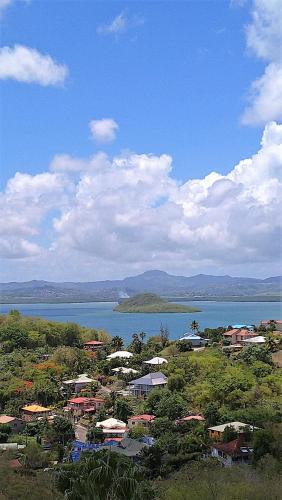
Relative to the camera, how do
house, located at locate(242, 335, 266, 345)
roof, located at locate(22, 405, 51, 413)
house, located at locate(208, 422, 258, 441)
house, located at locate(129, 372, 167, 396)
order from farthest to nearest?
1. house, located at locate(242, 335, 266, 345)
2. house, located at locate(129, 372, 167, 396)
3. roof, located at locate(22, 405, 51, 413)
4. house, located at locate(208, 422, 258, 441)

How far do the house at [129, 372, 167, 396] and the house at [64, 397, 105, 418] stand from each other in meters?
2.08

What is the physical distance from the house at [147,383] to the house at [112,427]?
15.7 feet

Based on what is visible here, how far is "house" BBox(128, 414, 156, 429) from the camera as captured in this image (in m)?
23.2

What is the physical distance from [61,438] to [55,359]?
14145mm

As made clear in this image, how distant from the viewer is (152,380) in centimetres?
2819

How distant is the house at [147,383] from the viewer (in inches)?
1099

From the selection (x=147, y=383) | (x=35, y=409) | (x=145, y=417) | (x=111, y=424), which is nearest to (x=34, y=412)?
(x=35, y=409)

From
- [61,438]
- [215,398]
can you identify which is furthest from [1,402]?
[215,398]

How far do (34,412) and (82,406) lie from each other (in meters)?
2.44

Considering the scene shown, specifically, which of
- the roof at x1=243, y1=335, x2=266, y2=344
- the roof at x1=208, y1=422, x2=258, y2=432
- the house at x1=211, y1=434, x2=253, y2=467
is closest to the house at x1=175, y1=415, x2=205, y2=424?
the roof at x1=208, y1=422, x2=258, y2=432

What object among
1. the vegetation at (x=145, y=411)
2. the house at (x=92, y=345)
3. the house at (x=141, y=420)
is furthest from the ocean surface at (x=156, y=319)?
the house at (x=141, y=420)

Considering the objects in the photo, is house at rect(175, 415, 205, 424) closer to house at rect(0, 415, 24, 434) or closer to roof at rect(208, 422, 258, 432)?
roof at rect(208, 422, 258, 432)

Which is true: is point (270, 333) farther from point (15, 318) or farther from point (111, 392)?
point (15, 318)

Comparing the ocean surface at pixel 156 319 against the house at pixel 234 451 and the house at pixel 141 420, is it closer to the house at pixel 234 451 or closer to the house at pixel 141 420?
the house at pixel 141 420
